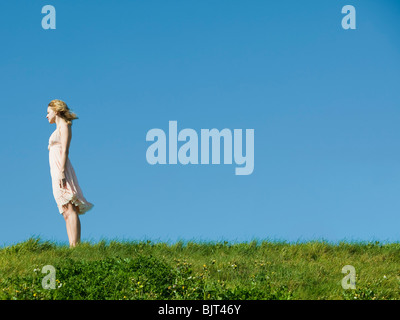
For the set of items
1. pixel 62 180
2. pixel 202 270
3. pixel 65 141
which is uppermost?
pixel 65 141

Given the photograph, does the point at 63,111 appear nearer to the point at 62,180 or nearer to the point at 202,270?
the point at 62,180

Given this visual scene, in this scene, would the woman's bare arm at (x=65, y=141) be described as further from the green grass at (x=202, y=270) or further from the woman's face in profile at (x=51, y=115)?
the green grass at (x=202, y=270)

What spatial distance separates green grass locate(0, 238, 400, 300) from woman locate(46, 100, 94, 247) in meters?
0.67

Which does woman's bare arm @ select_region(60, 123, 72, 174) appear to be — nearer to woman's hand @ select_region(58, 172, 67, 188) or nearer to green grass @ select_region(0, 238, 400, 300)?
woman's hand @ select_region(58, 172, 67, 188)

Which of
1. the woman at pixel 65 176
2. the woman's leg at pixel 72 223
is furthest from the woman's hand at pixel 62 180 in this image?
the woman's leg at pixel 72 223

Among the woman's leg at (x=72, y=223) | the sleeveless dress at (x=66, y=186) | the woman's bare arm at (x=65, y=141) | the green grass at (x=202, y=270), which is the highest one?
the woman's bare arm at (x=65, y=141)

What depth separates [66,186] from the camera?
12.3 m

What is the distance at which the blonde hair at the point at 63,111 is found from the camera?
12461 millimetres

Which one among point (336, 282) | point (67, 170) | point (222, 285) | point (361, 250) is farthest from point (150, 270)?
point (361, 250)

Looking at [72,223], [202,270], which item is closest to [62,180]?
[72,223]

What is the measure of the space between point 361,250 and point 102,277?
6861 mm

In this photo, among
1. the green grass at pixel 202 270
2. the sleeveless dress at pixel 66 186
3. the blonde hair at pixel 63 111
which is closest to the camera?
the green grass at pixel 202 270

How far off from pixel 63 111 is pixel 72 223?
2641mm
